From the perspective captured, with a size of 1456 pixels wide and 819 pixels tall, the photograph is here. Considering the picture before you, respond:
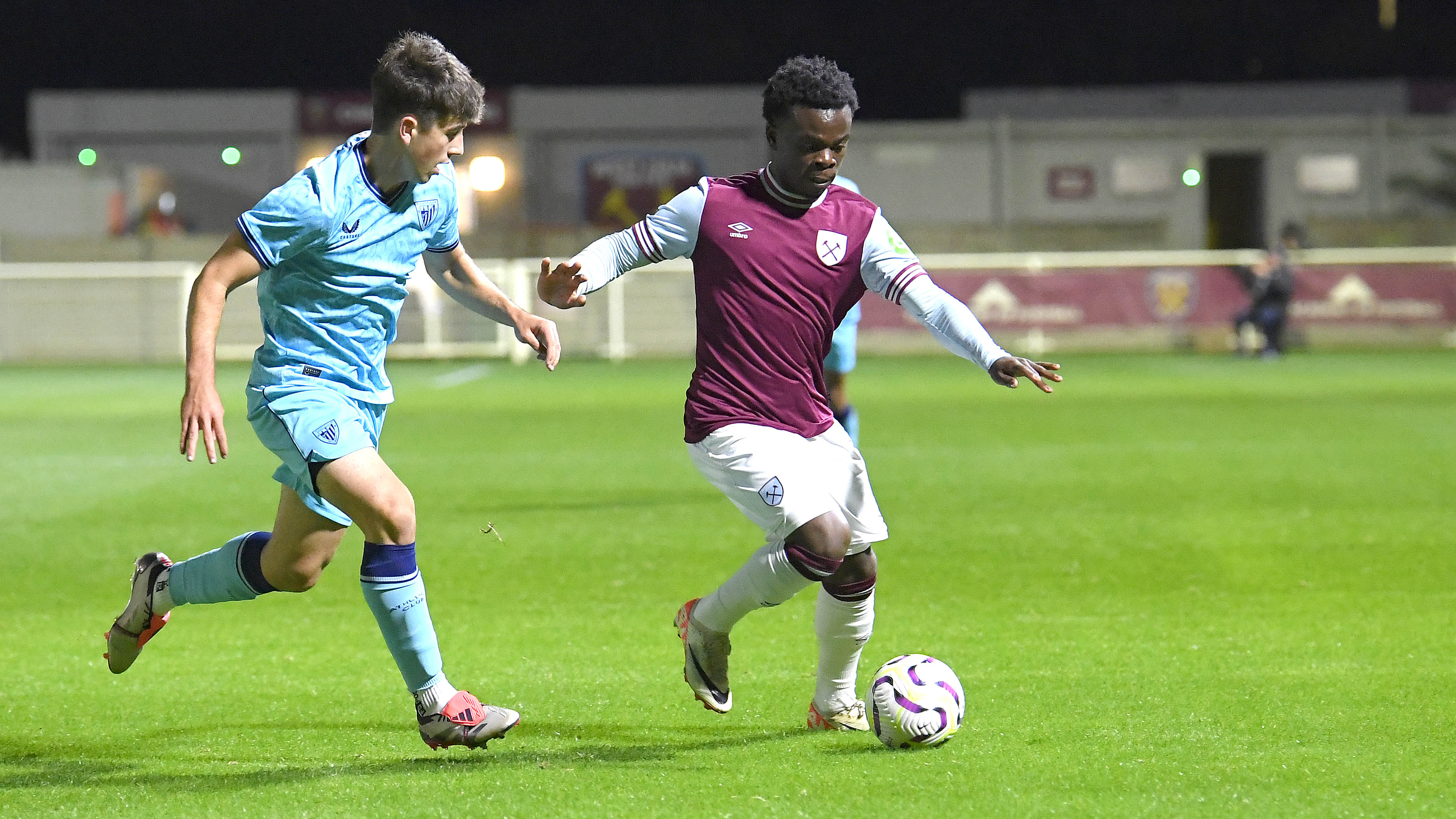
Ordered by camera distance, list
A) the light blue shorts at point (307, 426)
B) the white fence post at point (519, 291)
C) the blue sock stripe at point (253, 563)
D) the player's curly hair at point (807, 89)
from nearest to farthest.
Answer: the light blue shorts at point (307, 426)
the player's curly hair at point (807, 89)
the blue sock stripe at point (253, 563)
the white fence post at point (519, 291)

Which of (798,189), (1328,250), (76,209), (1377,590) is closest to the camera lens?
(798,189)

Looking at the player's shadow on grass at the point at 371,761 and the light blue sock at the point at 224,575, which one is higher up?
the light blue sock at the point at 224,575

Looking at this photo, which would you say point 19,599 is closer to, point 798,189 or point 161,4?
point 798,189

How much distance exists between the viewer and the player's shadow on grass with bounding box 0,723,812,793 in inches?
172

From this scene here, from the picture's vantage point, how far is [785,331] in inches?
191

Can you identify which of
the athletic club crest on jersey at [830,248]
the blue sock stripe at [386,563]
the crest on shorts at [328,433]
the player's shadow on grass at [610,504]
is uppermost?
the athletic club crest on jersey at [830,248]

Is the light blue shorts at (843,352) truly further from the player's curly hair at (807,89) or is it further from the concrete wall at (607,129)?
the concrete wall at (607,129)

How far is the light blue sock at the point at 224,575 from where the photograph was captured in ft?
16.5

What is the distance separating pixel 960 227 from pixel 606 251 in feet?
82.8

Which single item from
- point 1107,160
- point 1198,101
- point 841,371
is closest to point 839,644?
point 841,371

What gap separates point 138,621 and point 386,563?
1272mm

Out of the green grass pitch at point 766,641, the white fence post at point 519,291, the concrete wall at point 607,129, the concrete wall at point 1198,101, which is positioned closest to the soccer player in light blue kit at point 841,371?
the green grass pitch at point 766,641

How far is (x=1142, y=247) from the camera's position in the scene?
29.2m

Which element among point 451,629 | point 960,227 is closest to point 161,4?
point 960,227
